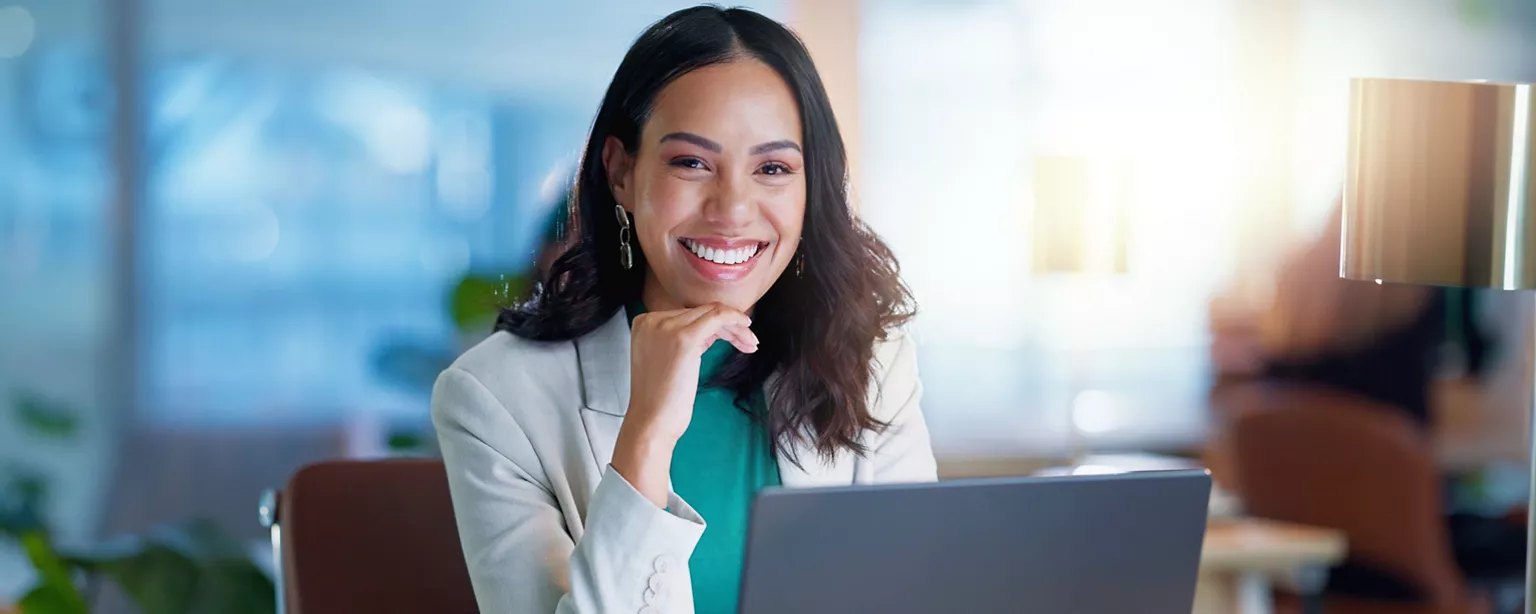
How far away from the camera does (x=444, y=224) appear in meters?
4.82

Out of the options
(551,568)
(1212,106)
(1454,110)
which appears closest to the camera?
(551,568)

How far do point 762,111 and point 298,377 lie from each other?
11.7 feet

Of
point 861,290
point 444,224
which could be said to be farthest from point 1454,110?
point 444,224

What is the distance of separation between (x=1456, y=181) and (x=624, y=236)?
2.67 feet

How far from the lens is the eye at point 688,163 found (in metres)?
1.42

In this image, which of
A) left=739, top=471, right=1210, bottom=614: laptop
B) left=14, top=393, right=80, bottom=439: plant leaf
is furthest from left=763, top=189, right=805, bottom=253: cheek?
left=14, top=393, right=80, bottom=439: plant leaf

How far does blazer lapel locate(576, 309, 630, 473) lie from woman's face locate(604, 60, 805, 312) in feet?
0.38

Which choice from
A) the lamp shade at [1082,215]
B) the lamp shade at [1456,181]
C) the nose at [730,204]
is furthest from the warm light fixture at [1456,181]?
the lamp shade at [1082,215]

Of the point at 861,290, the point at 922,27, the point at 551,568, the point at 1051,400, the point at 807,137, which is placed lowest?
the point at 1051,400

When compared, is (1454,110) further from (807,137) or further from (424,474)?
(424,474)

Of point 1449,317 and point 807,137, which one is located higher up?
point 807,137

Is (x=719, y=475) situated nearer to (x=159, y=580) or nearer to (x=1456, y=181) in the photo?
(x=1456, y=181)

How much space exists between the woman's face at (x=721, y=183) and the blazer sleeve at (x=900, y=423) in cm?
25

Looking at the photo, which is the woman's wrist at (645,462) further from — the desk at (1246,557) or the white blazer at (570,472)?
the desk at (1246,557)
